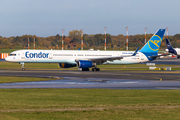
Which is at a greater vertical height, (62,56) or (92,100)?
(62,56)

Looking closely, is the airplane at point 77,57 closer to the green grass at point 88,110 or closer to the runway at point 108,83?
the runway at point 108,83

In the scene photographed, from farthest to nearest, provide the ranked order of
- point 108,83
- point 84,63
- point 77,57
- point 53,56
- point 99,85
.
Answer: point 77,57, point 53,56, point 84,63, point 108,83, point 99,85

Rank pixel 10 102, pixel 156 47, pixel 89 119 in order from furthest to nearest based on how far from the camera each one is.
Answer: pixel 156 47
pixel 10 102
pixel 89 119

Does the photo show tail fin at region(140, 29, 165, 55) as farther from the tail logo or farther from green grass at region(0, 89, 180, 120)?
green grass at region(0, 89, 180, 120)

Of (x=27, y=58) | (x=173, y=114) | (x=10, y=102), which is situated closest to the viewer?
(x=173, y=114)

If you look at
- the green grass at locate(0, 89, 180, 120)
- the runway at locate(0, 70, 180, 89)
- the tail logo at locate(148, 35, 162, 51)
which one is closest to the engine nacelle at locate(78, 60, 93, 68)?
the runway at locate(0, 70, 180, 89)

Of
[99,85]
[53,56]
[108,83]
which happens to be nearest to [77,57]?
[53,56]

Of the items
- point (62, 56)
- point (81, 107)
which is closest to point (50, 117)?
point (81, 107)

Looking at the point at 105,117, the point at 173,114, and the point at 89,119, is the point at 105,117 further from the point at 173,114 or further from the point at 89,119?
the point at 173,114

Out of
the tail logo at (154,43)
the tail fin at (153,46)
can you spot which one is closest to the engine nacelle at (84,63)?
the tail fin at (153,46)

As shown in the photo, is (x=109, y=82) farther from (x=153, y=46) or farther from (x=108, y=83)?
(x=153, y=46)

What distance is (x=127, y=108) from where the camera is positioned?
16.8 m

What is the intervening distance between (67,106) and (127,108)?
3593 millimetres

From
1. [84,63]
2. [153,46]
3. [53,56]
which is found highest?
[153,46]
